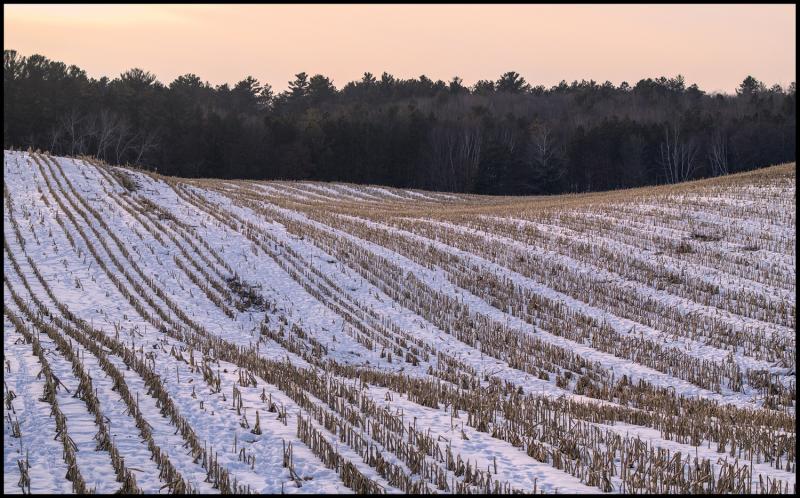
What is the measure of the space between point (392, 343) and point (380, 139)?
6314cm

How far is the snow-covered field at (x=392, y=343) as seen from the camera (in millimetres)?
7535

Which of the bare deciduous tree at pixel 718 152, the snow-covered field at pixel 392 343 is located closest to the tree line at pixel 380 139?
the bare deciduous tree at pixel 718 152

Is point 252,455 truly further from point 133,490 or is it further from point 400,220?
point 400,220

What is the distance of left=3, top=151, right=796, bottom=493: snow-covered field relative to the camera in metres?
7.54

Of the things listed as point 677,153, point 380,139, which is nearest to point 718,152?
point 677,153

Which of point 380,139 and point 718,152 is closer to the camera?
point 718,152

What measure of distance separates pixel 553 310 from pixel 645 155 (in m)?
63.5

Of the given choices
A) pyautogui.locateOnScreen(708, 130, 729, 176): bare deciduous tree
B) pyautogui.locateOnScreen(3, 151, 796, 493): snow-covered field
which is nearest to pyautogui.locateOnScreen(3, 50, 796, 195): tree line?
pyautogui.locateOnScreen(708, 130, 729, 176): bare deciduous tree

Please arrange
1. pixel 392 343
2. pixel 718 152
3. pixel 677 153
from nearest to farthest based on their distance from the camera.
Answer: pixel 392 343
pixel 718 152
pixel 677 153

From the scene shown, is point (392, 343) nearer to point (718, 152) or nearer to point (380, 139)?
point (380, 139)

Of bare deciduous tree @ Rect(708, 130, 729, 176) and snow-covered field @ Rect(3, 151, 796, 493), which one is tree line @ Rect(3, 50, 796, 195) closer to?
bare deciduous tree @ Rect(708, 130, 729, 176)

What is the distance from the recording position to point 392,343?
16125 millimetres

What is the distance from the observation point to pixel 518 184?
7506cm

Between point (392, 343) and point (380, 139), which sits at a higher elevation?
point (380, 139)
